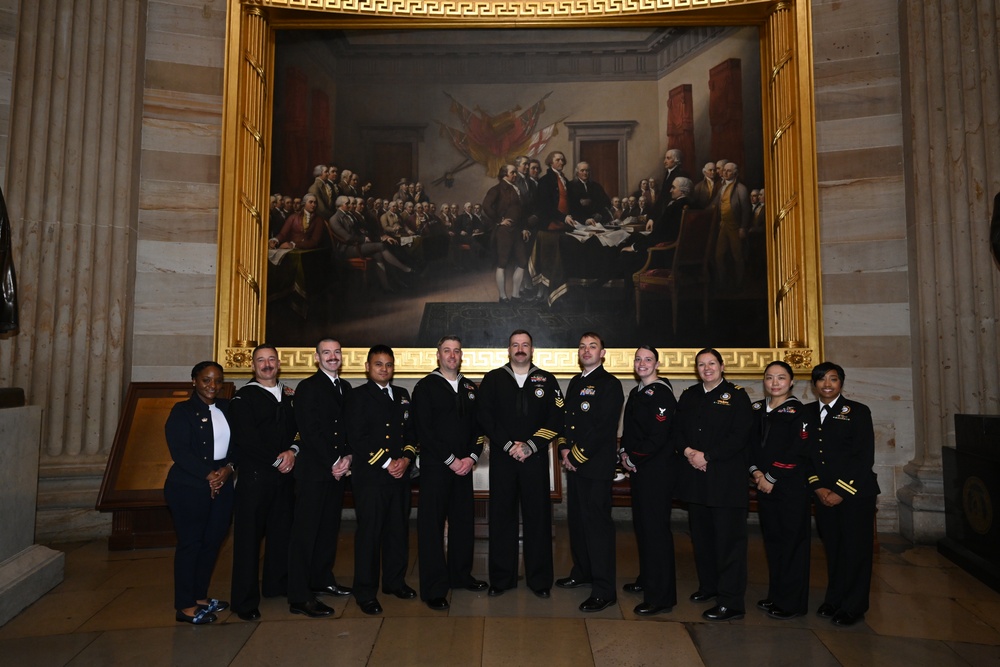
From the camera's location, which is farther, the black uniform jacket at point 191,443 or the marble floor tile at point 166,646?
the black uniform jacket at point 191,443

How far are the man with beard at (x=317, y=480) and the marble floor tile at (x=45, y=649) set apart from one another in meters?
1.26

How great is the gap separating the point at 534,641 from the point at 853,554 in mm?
2199

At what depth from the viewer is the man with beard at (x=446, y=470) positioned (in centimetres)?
489

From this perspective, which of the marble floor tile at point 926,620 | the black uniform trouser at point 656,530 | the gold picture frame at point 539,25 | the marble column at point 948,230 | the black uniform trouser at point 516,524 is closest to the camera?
the marble floor tile at point 926,620

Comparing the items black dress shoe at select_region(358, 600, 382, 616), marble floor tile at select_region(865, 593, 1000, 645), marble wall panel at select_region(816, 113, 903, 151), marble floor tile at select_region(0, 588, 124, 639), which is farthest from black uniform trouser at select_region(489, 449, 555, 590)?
marble wall panel at select_region(816, 113, 903, 151)

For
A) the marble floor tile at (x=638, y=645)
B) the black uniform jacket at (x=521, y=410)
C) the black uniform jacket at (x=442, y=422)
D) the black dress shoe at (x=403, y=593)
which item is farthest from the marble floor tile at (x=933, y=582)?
the black dress shoe at (x=403, y=593)

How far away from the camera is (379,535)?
15.7 ft

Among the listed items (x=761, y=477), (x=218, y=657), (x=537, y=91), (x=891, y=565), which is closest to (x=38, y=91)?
(x=537, y=91)

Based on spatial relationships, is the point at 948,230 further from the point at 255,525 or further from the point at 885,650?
the point at 255,525

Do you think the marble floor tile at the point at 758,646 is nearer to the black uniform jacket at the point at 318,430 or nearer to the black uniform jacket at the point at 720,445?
the black uniform jacket at the point at 720,445

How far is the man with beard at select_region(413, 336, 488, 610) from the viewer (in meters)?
4.89

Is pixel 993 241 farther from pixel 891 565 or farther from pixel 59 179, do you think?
pixel 59 179

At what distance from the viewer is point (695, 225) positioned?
25.7ft

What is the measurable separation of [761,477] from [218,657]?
367 centimetres
